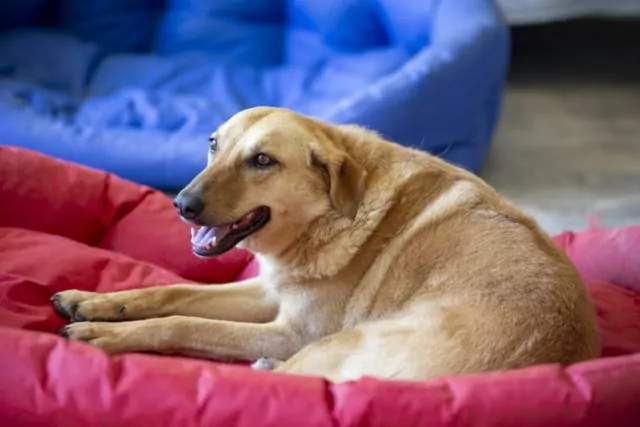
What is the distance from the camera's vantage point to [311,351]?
2.05 metres

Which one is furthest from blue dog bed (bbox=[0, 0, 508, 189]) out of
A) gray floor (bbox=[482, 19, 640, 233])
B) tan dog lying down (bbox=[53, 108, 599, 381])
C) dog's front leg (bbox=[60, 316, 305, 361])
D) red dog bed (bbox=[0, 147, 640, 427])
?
red dog bed (bbox=[0, 147, 640, 427])

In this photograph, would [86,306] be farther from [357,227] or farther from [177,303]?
[357,227]

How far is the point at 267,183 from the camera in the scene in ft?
6.81

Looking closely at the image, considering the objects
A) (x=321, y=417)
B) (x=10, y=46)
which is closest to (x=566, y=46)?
(x=10, y=46)

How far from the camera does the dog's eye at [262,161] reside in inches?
81.4

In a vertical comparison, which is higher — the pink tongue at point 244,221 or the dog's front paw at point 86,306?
the pink tongue at point 244,221

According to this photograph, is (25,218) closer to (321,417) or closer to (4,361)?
(4,361)

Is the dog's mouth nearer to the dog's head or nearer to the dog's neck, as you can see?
the dog's head

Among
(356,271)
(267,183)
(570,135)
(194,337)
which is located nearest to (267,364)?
(194,337)

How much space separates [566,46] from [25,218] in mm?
4349

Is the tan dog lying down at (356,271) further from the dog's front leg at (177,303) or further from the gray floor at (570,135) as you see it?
the gray floor at (570,135)

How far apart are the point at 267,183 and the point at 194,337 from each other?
0.43 metres

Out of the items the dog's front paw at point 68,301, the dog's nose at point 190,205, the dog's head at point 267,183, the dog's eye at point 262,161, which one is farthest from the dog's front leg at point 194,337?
the dog's eye at point 262,161

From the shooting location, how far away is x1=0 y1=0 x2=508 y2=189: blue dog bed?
3359 mm
